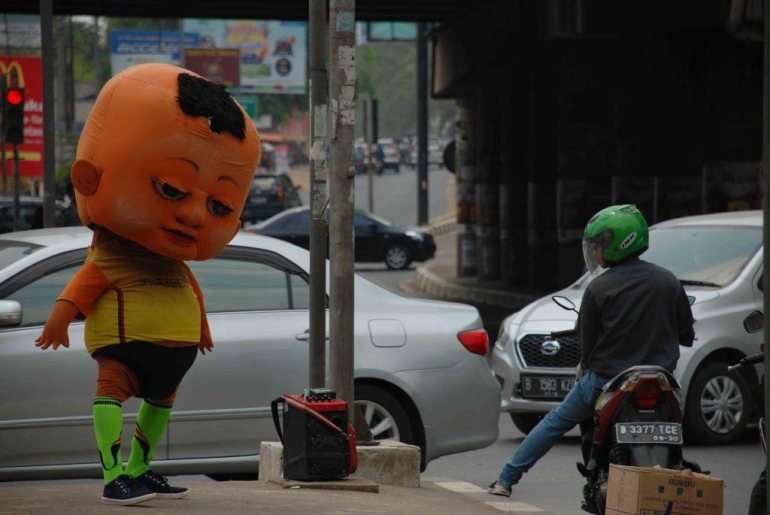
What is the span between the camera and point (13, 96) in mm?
18516

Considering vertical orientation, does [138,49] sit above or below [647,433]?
above

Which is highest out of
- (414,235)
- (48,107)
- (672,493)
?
(48,107)

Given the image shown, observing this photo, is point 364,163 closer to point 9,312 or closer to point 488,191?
point 488,191

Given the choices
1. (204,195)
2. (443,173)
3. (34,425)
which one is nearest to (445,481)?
(34,425)

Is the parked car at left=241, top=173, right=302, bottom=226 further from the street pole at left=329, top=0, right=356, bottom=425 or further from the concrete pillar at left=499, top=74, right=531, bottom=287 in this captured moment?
the street pole at left=329, top=0, right=356, bottom=425

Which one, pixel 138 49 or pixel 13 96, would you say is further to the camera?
pixel 138 49

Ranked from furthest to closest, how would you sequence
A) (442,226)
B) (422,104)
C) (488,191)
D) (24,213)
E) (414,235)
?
1. (442,226)
2. (422,104)
3. (414,235)
4. (488,191)
5. (24,213)

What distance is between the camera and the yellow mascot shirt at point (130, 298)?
602cm

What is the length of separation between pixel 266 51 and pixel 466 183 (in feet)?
114

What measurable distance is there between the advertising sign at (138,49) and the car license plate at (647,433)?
4908 centimetres

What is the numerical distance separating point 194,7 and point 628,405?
18799mm

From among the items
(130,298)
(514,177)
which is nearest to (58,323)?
(130,298)

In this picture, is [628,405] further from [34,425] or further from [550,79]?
[550,79]

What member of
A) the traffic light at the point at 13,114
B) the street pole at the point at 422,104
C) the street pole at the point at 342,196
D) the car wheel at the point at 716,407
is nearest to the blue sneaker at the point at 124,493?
the street pole at the point at 342,196
